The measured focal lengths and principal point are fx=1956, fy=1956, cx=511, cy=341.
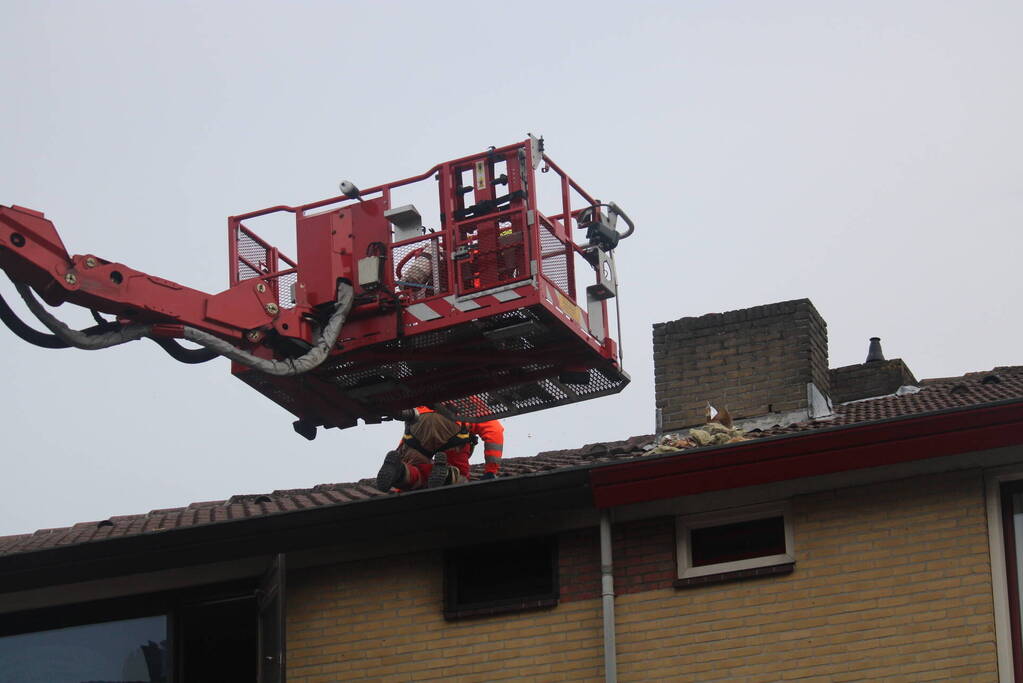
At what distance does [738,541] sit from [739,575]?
38 centimetres

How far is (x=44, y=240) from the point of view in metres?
15.4

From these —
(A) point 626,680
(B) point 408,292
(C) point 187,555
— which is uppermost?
(B) point 408,292

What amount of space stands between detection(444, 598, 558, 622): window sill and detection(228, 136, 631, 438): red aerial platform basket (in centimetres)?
Answer: 232

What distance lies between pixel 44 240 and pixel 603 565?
507cm

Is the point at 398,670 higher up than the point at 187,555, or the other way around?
the point at 187,555

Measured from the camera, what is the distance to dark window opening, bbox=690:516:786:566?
1501cm

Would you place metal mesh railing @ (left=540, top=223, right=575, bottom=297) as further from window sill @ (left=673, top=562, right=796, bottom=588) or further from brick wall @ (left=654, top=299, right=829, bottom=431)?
brick wall @ (left=654, top=299, right=829, bottom=431)

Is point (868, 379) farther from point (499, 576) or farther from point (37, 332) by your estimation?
point (37, 332)

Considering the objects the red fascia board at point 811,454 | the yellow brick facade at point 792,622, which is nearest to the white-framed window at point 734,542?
the yellow brick facade at point 792,622

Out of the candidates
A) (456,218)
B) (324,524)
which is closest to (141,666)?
(324,524)

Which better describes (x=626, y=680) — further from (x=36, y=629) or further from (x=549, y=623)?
(x=36, y=629)

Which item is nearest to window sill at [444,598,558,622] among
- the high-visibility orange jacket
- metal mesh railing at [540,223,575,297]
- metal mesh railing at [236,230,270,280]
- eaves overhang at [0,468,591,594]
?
eaves overhang at [0,468,591,594]

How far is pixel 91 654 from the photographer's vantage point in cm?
1639

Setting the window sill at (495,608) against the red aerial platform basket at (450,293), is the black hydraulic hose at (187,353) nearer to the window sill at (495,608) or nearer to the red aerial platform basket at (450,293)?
the red aerial platform basket at (450,293)
